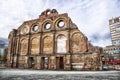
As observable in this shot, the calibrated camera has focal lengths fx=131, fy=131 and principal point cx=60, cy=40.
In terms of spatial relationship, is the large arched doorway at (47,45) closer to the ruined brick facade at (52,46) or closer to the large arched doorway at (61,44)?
the ruined brick facade at (52,46)

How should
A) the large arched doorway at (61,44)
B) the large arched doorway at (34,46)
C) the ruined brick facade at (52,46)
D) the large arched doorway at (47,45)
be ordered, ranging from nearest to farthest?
1. the ruined brick facade at (52,46)
2. the large arched doorway at (61,44)
3. the large arched doorway at (47,45)
4. the large arched doorway at (34,46)

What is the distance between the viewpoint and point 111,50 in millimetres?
63125

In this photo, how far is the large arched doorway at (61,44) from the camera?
70.5 feet

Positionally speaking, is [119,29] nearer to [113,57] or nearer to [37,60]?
[113,57]

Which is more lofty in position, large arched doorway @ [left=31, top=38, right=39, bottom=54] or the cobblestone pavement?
large arched doorway @ [left=31, top=38, right=39, bottom=54]

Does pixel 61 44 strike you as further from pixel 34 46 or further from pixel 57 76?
pixel 57 76

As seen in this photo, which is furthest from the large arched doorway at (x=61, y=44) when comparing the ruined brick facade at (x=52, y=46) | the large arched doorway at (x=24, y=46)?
the large arched doorway at (x=24, y=46)

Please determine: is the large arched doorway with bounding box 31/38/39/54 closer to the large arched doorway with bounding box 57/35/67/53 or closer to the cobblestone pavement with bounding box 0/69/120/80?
the large arched doorway with bounding box 57/35/67/53

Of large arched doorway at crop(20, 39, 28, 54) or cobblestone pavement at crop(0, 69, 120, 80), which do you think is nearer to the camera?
cobblestone pavement at crop(0, 69, 120, 80)

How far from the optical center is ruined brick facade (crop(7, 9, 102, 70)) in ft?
64.6

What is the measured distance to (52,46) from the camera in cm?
2242

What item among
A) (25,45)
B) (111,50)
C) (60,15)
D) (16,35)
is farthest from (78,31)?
(111,50)

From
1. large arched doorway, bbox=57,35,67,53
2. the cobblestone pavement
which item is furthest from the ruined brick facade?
the cobblestone pavement

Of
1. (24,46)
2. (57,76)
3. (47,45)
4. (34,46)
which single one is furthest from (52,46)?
(57,76)
